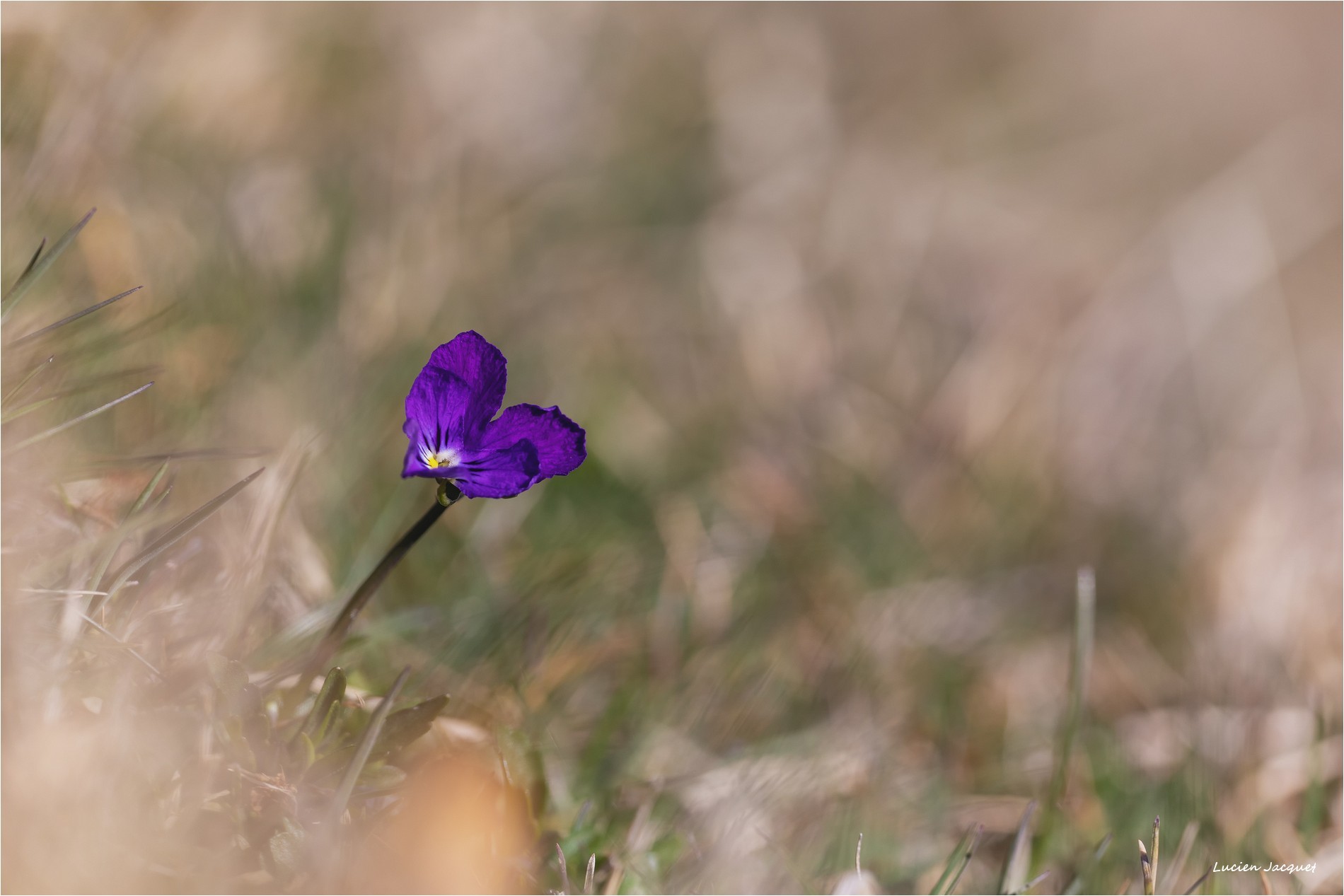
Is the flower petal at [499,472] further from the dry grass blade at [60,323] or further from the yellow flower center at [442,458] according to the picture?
the dry grass blade at [60,323]

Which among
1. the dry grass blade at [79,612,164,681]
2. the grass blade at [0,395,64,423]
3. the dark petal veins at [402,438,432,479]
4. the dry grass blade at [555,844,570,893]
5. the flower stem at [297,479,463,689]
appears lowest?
the dry grass blade at [555,844,570,893]

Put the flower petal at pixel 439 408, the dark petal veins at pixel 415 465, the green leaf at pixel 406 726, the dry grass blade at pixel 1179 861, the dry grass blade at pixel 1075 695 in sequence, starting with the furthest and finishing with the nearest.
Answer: the dry grass blade at pixel 1075 695 < the dry grass blade at pixel 1179 861 < the green leaf at pixel 406 726 < the flower petal at pixel 439 408 < the dark petal veins at pixel 415 465

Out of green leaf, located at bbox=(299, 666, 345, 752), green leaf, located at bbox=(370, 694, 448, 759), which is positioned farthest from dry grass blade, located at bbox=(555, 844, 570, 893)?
green leaf, located at bbox=(299, 666, 345, 752)

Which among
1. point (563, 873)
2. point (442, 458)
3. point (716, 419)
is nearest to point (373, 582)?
point (442, 458)

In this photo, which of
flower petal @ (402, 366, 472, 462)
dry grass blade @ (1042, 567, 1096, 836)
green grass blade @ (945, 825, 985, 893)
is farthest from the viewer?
dry grass blade @ (1042, 567, 1096, 836)

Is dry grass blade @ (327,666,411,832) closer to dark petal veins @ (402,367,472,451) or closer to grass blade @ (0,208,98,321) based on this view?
dark petal veins @ (402,367,472,451)

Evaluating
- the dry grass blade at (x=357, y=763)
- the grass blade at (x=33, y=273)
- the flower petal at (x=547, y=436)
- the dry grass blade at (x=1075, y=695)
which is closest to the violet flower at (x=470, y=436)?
the flower petal at (x=547, y=436)
